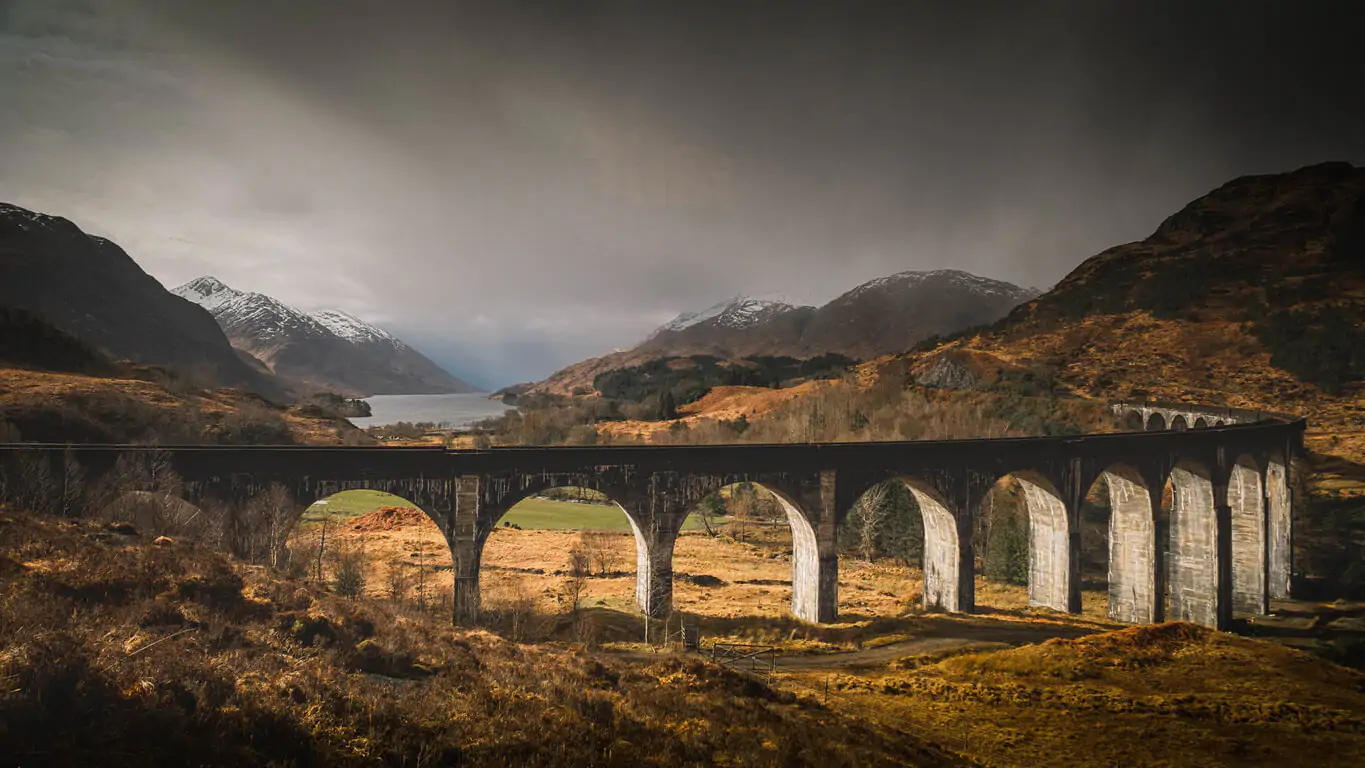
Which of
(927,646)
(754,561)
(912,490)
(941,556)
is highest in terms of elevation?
(912,490)

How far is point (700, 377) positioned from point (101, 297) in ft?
414

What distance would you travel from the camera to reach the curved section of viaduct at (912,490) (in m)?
24.9

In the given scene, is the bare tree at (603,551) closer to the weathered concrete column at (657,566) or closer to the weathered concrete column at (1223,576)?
the weathered concrete column at (657,566)

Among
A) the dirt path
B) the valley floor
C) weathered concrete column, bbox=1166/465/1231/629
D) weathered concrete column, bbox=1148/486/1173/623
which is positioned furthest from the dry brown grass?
weathered concrete column, bbox=1166/465/1231/629

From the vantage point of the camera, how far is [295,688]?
10812mm

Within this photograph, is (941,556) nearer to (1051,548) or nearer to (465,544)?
(1051,548)

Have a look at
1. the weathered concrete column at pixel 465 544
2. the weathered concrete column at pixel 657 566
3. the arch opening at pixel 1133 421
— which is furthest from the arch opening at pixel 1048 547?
the arch opening at pixel 1133 421

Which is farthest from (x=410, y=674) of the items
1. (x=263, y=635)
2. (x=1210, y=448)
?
(x=1210, y=448)

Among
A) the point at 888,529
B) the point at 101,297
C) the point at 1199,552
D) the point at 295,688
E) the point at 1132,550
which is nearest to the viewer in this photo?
the point at 295,688

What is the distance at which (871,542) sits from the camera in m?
55.7

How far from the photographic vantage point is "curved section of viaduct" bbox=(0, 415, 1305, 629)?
24.9 meters

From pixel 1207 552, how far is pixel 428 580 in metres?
46.4

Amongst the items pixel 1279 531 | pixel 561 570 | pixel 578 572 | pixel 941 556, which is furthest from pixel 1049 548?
pixel 561 570

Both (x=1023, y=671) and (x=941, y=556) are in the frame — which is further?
(x=941, y=556)
